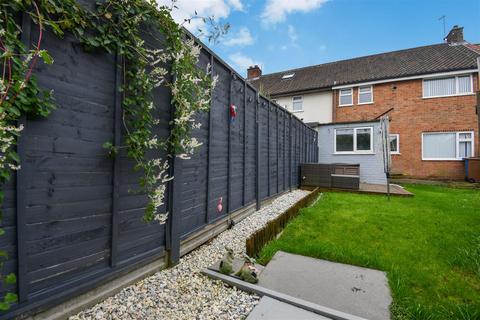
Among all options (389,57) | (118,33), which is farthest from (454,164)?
(118,33)

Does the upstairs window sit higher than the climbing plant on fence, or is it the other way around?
the upstairs window

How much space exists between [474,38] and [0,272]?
22.8 m

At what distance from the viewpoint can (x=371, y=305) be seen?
2125mm

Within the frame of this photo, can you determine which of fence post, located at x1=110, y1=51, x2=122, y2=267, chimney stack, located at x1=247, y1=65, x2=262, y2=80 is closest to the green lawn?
fence post, located at x1=110, y1=51, x2=122, y2=267

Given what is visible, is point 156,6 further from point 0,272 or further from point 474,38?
point 474,38

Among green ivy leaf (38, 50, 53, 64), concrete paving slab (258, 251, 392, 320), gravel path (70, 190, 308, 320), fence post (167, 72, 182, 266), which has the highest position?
green ivy leaf (38, 50, 53, 64)

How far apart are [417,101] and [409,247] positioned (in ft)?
41.3

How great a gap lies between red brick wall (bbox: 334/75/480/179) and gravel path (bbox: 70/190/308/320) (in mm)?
13825

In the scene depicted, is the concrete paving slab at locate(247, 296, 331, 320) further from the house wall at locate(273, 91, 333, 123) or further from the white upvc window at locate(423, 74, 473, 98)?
the white upvc window at locate(423, 74, 473, 98)

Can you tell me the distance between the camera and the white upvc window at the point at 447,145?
461 inches

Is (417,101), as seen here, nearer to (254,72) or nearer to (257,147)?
(257,147)

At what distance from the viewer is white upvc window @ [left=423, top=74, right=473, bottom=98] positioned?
1188cm

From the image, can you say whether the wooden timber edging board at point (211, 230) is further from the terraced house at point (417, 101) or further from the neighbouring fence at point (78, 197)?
Answer: the terraced house at point (417, 101)

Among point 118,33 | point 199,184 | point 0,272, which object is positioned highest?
point 118,33
